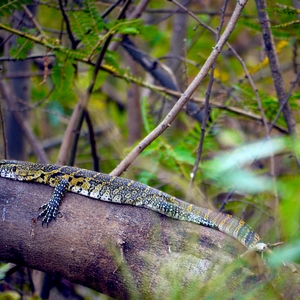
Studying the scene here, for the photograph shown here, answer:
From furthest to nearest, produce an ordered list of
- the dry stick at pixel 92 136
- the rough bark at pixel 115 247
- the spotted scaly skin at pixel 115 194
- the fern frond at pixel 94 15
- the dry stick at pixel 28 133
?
the dry stick at pixel 28 133, the dry stick at pixel 92 136, the fern frond at pixel 94 15, the spotted scaly skin at pixel 115 194, the rough bark at pixel 115 247

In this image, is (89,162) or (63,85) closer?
(63,85)

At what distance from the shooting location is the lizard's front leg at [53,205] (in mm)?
4328

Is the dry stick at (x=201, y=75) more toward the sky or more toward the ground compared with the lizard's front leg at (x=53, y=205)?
more toward the sky

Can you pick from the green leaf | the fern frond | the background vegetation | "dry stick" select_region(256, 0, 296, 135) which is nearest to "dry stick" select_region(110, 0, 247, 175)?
the background vegetation

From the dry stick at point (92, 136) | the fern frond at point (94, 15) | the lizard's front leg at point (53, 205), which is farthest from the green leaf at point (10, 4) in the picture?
the lizard's front leg at point (53, 205)

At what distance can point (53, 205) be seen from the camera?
14.6ft

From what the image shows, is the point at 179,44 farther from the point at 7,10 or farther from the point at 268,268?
the point at 268,268

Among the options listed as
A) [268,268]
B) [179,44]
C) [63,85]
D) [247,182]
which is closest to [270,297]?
[268,268]

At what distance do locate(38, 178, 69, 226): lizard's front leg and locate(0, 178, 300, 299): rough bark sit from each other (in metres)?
0.06

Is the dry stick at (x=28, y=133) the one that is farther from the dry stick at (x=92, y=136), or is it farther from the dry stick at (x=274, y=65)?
the dry stick at (x=274, y=65)

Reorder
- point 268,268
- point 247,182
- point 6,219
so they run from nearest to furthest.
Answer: point 247,182, point 268,268, point 6,219

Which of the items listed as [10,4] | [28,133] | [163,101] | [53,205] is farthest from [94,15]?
[28,133]

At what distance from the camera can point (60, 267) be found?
4.27 meters

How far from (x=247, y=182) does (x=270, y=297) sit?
147cm
